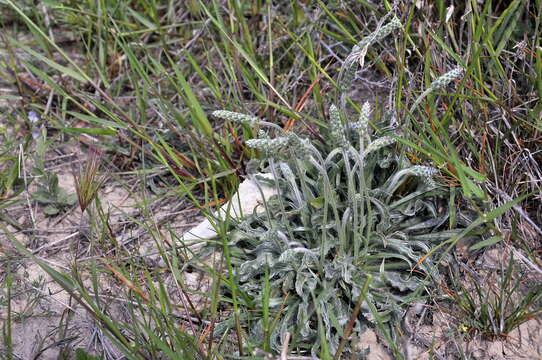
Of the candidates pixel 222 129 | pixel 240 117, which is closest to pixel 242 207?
pixel 222 129

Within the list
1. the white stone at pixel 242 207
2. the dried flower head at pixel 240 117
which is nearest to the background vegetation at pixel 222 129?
the white stone at pixel 242 207

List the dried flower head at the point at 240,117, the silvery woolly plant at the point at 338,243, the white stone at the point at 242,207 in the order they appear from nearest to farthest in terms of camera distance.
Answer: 1. the dried flower head at the point at 240,117
2. the silvery woolly plant at the point at 338,243
3. the white stone at the point at 242,207

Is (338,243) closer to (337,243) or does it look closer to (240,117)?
(337,243)

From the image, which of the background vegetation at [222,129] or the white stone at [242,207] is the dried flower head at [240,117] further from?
the white stone at [242,207]

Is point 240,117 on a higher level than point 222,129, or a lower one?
higher

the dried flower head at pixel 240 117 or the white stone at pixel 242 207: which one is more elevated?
the dried flower head at pixel 240 117

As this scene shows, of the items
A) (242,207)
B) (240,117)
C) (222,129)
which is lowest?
(242,207)

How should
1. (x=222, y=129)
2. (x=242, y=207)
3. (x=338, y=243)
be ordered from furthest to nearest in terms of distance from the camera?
(x=222, y=129), (x=242, y=207), (x=338, y=243)

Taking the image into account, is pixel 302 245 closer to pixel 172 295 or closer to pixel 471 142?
pixel 172 295
